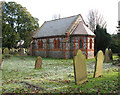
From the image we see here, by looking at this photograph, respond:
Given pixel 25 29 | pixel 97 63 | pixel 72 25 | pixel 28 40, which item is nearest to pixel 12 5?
pixel 25 29

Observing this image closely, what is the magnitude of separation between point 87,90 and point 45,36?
22921mm

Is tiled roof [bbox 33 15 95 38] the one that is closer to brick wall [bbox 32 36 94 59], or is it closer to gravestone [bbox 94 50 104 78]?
brick wall [bbox 32 36 94 59]

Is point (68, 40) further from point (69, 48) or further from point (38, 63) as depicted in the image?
point (38, 63)

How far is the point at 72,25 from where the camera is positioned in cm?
2506

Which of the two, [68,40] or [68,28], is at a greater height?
[68,28]

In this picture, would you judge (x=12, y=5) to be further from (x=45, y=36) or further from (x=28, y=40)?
(x=45, y=36)

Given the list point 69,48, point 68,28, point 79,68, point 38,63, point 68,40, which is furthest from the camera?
point 68,28

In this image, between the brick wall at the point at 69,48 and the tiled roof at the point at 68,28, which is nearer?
the brick wall at the point at 69,48

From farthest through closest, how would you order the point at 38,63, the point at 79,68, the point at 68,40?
the point at 68,40
the point at 38,63
the point at 79,68

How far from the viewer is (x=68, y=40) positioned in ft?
Result: 79.0

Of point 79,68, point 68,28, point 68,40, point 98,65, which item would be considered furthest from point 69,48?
point 79,68

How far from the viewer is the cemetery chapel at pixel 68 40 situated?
23703mm

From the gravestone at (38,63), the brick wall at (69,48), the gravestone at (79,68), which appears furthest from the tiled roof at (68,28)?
the gravestone at (79,68)

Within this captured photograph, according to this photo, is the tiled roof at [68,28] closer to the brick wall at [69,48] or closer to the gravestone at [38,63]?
the brick wall at [69,48]
